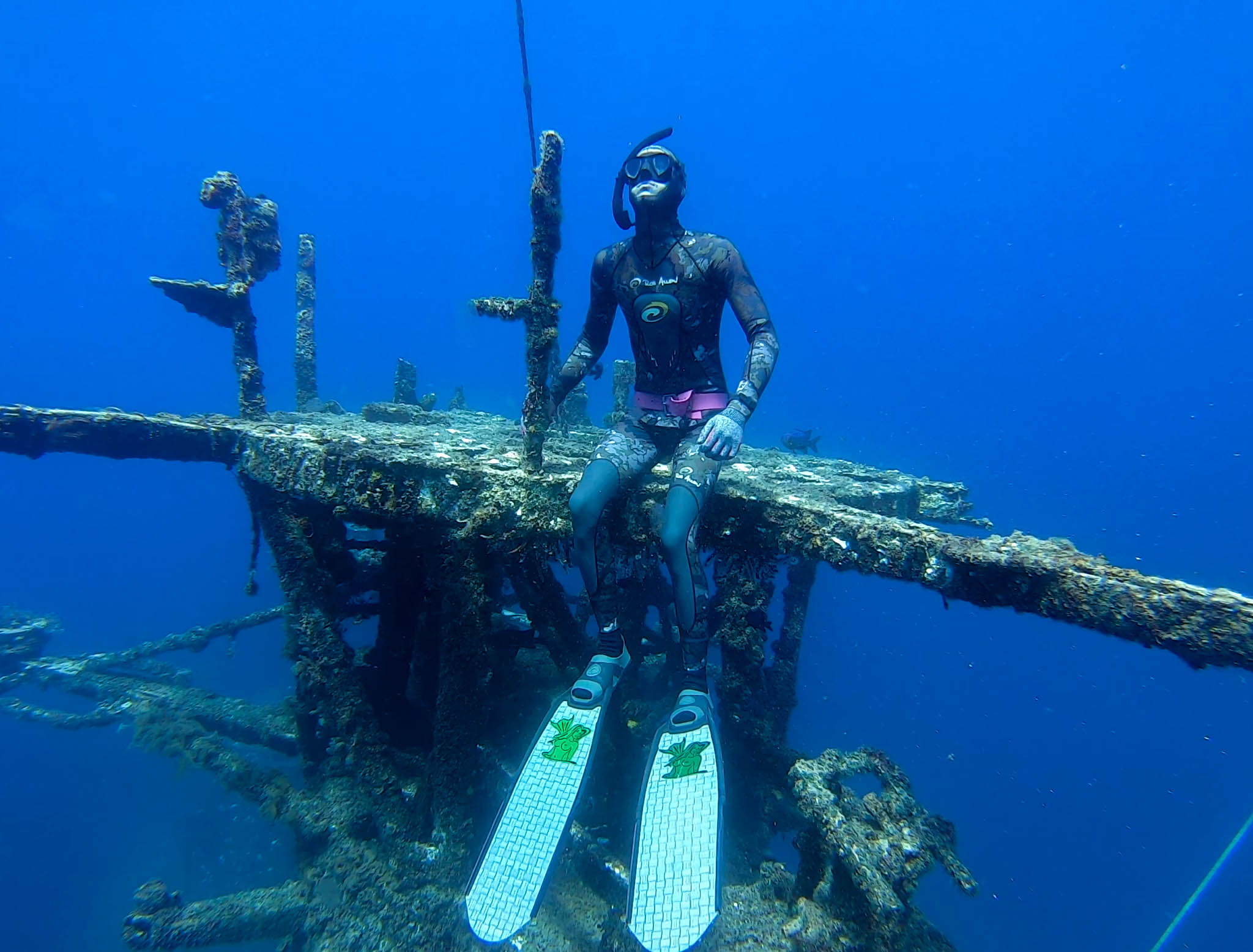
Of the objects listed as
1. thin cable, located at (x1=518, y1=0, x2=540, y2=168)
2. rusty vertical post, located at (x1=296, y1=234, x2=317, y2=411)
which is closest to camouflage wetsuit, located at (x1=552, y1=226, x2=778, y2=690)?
thin cable, located at (x1=518, y1=0, x2=540, y2=168)

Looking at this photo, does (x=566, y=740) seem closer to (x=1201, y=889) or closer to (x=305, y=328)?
(x=305, y=328)

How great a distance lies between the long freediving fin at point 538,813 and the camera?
3.33 meters

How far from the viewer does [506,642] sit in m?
5.91

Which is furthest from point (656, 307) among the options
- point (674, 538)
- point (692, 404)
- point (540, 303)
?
point (674, 538)

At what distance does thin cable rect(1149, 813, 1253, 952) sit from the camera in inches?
850

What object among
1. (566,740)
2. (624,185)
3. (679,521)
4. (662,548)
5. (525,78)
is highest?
(525,78)

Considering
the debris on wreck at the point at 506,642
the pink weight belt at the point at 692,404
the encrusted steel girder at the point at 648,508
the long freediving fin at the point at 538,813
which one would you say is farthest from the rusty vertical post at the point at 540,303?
the long freediving fin at the point at 538,813

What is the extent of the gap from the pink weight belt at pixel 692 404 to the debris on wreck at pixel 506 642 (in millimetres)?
553

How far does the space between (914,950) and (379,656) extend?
212 inches

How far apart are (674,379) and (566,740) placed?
3.15 meters

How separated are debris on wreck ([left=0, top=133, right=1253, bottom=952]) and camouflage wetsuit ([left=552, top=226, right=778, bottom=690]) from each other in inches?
13.6

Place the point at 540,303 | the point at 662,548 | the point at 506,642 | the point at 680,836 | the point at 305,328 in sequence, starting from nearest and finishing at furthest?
the point at 680,836
the point at 662,548
the point at 540,303
the point at 506,642
the point at 305,328

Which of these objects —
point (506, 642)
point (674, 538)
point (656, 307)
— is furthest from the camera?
point (506, 642)

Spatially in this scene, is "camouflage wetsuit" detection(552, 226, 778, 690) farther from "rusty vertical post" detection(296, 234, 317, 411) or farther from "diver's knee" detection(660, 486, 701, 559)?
"rusty vertical post" detection(296, 234, 317, 411)
